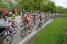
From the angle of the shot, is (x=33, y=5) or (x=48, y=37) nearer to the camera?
(x=48, y=37)

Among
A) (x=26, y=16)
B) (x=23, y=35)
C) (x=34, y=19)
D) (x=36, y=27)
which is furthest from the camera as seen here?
(x=36, y=27)

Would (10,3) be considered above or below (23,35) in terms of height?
above

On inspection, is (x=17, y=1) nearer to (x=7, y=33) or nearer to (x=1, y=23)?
(x=7, y=33)

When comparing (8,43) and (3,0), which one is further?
(8,43)

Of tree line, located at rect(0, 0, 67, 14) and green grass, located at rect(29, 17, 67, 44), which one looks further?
green grass, located at rect(29, 17, 67, 44)

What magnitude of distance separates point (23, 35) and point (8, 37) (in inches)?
213

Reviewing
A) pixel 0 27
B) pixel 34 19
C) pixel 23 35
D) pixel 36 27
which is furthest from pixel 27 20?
pixel 36 27

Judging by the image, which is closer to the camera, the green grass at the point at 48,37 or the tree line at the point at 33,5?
the tree line at the point at 33,5

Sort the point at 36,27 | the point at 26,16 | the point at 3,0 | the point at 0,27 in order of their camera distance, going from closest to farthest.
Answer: the point at 3,0
the point at 0,27
the point at 26,16
the point at 36,27

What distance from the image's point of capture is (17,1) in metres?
6.98

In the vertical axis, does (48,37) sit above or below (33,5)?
above

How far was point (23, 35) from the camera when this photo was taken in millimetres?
17266

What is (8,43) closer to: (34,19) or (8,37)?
(8,37)

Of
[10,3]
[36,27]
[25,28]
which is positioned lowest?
[36,27]
